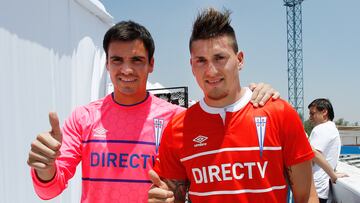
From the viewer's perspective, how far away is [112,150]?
5.87 feet

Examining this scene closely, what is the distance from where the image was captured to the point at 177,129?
167 cm

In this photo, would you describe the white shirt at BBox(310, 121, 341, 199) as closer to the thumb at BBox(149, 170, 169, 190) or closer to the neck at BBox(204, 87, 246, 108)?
the neck at BBox(204, 87, 246, 108)

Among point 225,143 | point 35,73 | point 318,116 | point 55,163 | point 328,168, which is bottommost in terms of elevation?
point 328,168

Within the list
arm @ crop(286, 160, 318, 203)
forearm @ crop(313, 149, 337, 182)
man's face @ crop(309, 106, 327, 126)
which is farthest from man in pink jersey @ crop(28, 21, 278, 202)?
man's face @ crop(309, 106, 327, 126)

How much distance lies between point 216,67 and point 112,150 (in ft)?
2.24

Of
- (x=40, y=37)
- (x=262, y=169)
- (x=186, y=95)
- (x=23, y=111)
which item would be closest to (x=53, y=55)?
(x=40, y=37)

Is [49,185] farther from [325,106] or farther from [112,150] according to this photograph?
[325,106]

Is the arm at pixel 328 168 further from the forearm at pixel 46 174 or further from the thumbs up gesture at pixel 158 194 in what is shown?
the forearm at pixel 46 174

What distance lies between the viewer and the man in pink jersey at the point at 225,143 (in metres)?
1.54

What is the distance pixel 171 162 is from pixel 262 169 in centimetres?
42

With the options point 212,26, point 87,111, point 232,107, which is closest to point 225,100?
point 232,107

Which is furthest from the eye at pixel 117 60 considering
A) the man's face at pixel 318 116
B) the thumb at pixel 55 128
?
the man's face at pixel 318 116

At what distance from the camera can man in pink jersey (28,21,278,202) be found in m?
1.73

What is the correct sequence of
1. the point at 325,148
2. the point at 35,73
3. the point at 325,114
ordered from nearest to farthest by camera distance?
the point at 35,73
the point at 325,148
the point at 325,114
